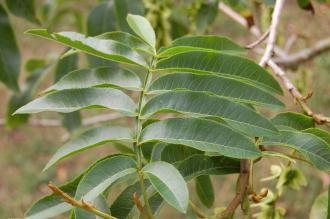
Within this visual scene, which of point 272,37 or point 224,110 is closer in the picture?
point 224,110

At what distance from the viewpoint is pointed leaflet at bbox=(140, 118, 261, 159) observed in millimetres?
751

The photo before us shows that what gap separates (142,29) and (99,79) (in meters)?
0.15

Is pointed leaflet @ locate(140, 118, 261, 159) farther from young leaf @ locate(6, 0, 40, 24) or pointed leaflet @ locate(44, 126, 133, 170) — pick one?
young leaf @ locate(6, 0, 40, 24)

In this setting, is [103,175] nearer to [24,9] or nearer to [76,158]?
[24,9]

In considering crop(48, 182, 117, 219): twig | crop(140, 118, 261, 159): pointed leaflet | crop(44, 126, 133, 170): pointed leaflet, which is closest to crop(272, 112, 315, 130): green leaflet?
crop(140, 118, 261, 159): pointed leaflet

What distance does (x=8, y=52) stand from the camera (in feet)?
4.77

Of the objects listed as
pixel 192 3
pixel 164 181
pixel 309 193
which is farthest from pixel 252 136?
pixel 309 193

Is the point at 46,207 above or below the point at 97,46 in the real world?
below

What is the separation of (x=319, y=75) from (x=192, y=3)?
2.42 m

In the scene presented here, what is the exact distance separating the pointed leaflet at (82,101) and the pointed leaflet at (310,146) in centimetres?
25

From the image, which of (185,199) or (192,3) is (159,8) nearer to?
(192,3)

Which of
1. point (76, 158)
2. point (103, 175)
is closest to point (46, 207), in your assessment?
point (103, 175)

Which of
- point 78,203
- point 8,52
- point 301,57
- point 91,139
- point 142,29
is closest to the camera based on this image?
point 78,203

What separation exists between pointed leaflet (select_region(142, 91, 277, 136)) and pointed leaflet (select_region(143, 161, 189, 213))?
94mm
